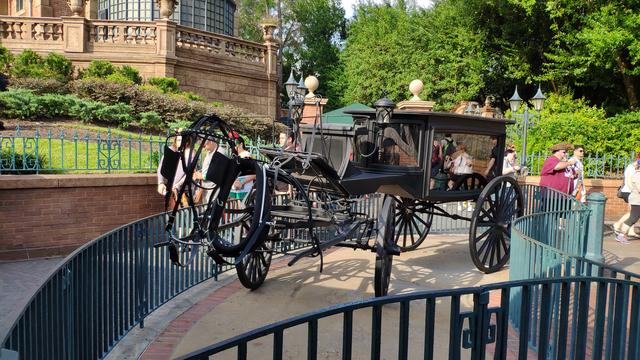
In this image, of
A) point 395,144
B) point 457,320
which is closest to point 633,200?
point 395,144

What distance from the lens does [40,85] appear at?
1555cm

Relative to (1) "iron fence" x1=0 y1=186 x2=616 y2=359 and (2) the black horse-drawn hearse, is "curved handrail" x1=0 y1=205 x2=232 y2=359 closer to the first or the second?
(1) "iron fence" x1=0 y1=186 x2=616 y2=359

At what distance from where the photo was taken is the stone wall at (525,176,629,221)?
14.3 meters

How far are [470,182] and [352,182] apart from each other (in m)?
2.81

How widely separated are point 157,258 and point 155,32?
17.5 m

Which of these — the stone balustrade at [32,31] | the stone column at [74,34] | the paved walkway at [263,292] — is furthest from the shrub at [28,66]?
the paved walkway at [263,292]

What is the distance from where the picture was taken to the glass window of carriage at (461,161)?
7242 mm

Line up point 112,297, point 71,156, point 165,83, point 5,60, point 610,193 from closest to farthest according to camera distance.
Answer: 1. point 112,297
2. point 71,156
3. point 610,193
4. point 5,60
5. point 165,83

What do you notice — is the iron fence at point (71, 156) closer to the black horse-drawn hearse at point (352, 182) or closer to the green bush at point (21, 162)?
the green bush at point (21, 162)

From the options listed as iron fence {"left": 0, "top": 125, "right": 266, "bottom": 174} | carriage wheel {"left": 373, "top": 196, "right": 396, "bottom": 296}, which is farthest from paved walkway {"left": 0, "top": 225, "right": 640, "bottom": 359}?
iron fence {"left": 0, "top": 125, "right": 266, "bottom": 174}

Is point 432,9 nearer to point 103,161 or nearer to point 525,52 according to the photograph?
point 525,52

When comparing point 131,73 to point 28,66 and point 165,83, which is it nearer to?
point 165,83

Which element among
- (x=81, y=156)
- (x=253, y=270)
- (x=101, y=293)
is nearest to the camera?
(x=101, y=293)

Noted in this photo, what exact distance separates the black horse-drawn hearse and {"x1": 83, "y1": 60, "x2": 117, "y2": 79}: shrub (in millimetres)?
13212
